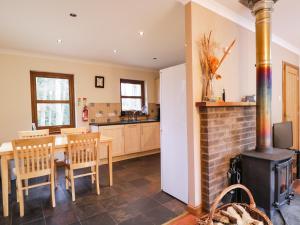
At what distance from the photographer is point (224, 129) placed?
2.18 m

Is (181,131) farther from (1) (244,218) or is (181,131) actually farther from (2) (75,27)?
(2) (75,27)

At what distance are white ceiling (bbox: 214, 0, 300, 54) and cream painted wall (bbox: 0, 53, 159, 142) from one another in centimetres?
314

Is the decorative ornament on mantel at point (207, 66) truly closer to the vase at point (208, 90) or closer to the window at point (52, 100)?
the vase at point (208, 90)

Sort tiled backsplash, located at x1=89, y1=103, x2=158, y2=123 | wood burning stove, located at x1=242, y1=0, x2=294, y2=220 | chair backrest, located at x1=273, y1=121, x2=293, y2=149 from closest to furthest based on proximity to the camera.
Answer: wood burning stove, located at x1=242, y1=0, x2=294, y2=220, chair backrest, located at x1=273, y1=121, x2=293, y2=149, tiled backsplash, located at x1=89, y1=103, x2=158, y2=123

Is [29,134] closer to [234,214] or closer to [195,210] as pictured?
[195,210]

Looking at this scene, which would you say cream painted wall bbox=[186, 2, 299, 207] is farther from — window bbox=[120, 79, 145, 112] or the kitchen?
window bbox=[120, 79, 145, 112]

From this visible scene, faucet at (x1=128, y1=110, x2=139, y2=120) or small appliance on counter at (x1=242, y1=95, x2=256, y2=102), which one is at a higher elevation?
small appliance on counter at (x1=242, y1=95, x2=256, y2=102)

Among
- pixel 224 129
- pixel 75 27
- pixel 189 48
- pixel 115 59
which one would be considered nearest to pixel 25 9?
pixel 75 27

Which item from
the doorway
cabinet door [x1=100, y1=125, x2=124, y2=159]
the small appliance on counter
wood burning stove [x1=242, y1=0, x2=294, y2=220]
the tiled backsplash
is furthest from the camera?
the tiled backsplash

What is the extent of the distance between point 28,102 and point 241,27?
13.4 feet

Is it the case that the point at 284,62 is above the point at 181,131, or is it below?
above

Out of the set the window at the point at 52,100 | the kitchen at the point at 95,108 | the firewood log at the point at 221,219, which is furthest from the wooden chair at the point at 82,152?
the window at the point at 52,100

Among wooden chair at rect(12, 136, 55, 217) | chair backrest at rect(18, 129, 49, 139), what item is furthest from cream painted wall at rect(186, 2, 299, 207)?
chair backrest at rect(18, 129, 49, 139)

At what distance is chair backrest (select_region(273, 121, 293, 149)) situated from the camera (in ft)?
9.03
